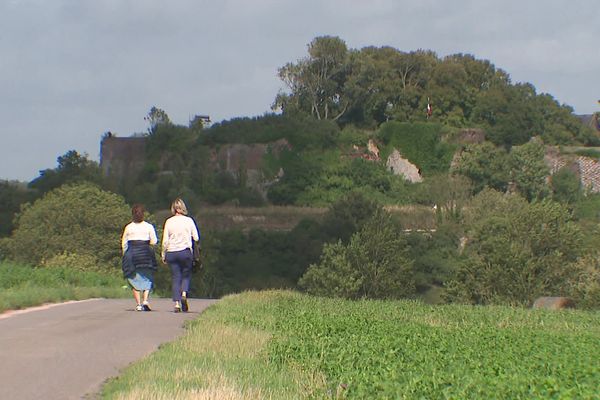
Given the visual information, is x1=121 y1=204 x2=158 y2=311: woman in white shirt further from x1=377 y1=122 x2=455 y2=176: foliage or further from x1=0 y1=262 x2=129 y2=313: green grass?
x1=377 y1=122 x2=455 y2=176: foliage

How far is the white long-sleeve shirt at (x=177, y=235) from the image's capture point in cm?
1744

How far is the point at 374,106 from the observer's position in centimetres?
9050

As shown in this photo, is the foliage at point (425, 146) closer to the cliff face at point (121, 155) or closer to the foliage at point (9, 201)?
the cliff face at point (121, 155)

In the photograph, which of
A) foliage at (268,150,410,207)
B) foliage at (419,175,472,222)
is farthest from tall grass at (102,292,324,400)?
foliage at (268,150,410,207)

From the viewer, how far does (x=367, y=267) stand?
185ft

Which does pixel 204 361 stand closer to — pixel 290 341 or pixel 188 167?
pixel 290 341

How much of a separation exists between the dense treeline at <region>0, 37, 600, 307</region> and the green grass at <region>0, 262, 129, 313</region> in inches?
1039

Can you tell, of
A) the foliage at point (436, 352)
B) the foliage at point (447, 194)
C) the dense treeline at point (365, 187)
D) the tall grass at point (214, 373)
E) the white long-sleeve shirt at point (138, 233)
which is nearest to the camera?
the foliage at point (436, 352)

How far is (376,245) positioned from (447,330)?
1702 inches

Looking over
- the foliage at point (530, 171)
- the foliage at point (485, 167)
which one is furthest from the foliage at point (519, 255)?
the foliage at point (485, 167)


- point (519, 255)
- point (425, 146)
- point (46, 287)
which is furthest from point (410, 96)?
point (46, 287)

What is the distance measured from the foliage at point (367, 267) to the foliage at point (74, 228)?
32.6 ft

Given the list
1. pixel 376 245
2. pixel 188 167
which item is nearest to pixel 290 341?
pixel 376 245

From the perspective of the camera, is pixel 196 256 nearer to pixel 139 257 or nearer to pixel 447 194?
pixel 139 257
